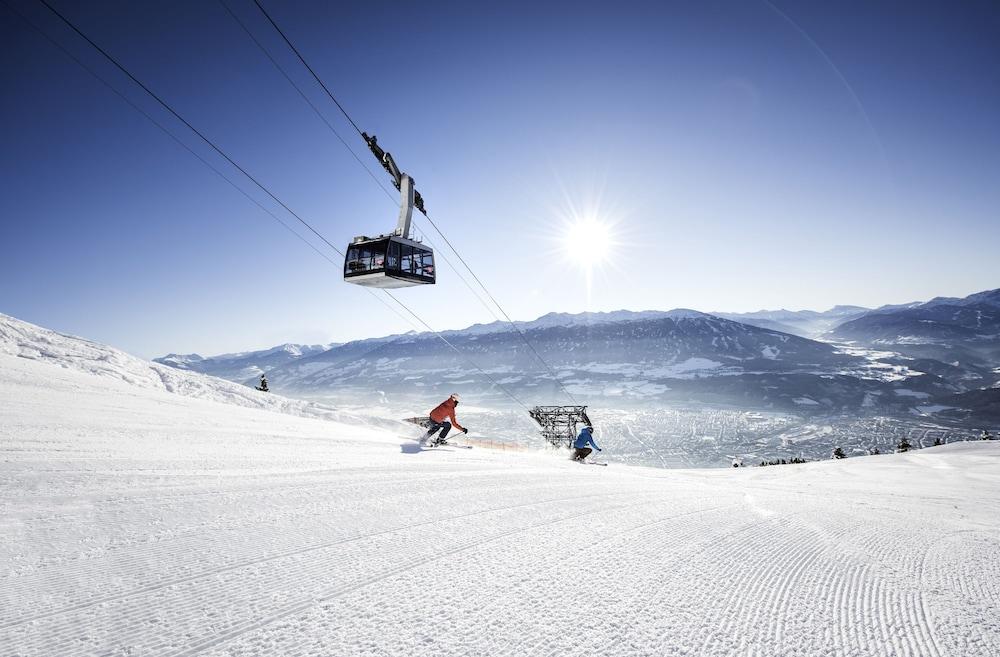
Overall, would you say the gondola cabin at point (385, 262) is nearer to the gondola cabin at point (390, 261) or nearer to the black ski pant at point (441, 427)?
the gondola cabin at point (390, 261)

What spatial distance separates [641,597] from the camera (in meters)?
2.07

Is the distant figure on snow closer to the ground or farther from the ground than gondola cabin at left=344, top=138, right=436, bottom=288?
closer to the ground

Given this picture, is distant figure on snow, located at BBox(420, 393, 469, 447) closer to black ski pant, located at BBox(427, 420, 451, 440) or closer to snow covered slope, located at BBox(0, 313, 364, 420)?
black ski pant, located at BBox(427, 420, 451, 440)

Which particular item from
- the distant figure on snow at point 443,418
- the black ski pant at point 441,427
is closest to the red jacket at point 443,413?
the distant figure on snow at point 443,418

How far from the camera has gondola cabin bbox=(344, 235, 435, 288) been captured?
19.7 metres

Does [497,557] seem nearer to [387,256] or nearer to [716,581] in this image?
[716,581]

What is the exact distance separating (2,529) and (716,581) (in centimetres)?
439

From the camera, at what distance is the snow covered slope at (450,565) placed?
1708mm

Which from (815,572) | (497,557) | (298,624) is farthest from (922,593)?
(298,624)

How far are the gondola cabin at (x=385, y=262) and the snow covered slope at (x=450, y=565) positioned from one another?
49.9ft

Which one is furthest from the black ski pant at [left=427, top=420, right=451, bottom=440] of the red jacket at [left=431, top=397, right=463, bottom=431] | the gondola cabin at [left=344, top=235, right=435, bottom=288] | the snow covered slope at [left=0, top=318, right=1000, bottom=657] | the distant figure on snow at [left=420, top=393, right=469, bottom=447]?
the gondola cabin at [left=344, top=235, right=435, bottom=288]

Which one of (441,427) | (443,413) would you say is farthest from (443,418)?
(441,427)

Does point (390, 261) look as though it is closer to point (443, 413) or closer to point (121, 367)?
point (443, 413)

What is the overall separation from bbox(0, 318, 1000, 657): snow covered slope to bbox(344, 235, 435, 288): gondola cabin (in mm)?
15200
